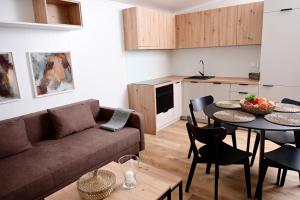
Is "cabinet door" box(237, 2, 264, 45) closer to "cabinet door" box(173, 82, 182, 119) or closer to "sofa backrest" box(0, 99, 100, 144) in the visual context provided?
"cabinet door" box(173, 82, 182, 119)

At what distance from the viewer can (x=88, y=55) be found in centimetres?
326

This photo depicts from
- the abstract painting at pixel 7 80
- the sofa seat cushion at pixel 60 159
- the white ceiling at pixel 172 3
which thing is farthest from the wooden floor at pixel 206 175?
the white ceiling at pixel 172 3

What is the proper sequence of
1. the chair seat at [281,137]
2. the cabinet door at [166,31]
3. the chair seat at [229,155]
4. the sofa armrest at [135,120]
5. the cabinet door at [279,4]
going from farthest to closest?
1. the cabinet door at [166,31]
2. the cabinet door at [279,4]
3. the sofa armrest at [135,120]
4. the chair seat at [281,137]
5. the chair seat at [229,155]

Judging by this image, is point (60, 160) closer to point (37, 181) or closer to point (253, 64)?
point (37, 181)

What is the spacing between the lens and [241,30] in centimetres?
384

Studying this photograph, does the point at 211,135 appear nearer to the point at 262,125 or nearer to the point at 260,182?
the point at 262,125

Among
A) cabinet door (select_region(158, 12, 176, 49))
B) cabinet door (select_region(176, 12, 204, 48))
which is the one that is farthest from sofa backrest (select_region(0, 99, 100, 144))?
cabinet door (select_region(176, 12, 204, 48))

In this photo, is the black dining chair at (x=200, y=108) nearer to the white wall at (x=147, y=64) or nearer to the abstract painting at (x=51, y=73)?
the white wall at (x=147, y=64)

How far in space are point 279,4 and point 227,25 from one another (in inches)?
35.4

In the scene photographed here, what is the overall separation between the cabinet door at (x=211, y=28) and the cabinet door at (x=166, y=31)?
0.69 metres

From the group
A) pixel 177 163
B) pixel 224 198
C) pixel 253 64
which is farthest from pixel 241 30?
pixel 224 198

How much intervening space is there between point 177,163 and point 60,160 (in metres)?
1.48

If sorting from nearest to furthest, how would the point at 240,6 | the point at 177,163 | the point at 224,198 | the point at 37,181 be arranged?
1. the point at 37,181
2. the point at 224,198
3. the point at 177,163
4. the point at 240,6

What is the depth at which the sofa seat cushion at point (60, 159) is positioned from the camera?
183 centimetres
